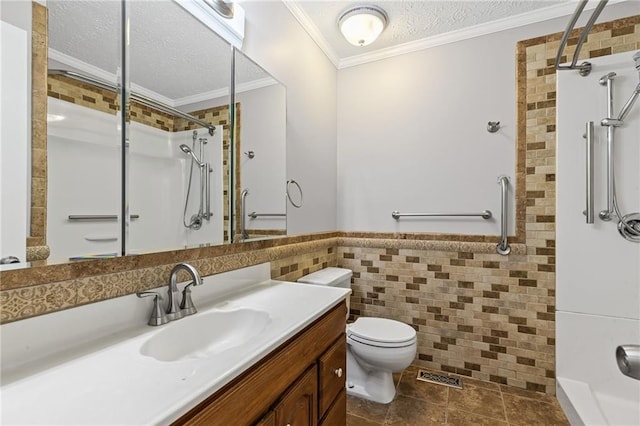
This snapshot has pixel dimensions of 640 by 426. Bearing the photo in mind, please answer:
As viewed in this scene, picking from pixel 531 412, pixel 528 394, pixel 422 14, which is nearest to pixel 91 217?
pixel 422 14

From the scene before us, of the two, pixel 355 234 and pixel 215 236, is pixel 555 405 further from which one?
pixel 215 236

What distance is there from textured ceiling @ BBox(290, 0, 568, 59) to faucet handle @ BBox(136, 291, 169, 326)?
1857 millimetres

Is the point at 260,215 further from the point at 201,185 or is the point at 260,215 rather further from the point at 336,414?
the point at 336,414

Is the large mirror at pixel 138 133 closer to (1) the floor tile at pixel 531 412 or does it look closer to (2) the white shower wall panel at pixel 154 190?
(2) the white shower wall panel at pixel 154 190

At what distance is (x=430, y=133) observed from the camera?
2207mm

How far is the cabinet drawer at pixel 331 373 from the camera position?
1.12 metres

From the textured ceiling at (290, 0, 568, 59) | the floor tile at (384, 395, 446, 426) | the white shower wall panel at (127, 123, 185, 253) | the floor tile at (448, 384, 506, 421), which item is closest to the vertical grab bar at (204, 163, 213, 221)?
the white shower wall panel at (127, 123, 185, 253)

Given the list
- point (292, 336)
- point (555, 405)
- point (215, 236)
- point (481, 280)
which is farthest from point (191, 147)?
point (555, 405)

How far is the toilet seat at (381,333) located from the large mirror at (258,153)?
2.62ft

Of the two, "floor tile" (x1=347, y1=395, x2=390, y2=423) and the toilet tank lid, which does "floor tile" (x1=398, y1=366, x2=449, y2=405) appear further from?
the toilet tank lid

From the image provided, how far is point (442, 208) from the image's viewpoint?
85.2 inches

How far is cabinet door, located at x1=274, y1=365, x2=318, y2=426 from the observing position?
0.87 m

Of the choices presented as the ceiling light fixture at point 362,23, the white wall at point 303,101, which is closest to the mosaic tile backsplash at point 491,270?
the white wall at point 303,101

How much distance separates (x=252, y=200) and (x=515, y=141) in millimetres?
1781
